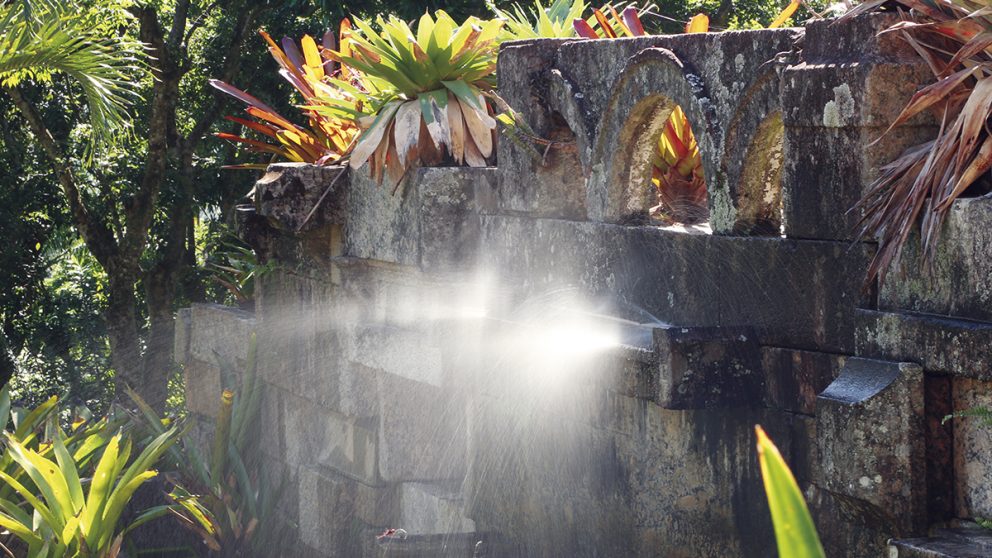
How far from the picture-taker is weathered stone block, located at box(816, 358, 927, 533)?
2652 mm

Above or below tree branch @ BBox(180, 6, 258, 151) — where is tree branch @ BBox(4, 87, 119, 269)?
below

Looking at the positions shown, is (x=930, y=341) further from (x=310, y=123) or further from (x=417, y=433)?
(x=310, y=123)

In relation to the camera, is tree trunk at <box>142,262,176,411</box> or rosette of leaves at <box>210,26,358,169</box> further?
tree trunk at <box>142,262,176,411</box>

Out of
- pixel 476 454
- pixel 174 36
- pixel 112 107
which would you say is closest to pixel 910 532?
pixel 476 454

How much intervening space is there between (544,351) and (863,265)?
A: 1.25 m

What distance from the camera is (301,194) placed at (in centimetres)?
531

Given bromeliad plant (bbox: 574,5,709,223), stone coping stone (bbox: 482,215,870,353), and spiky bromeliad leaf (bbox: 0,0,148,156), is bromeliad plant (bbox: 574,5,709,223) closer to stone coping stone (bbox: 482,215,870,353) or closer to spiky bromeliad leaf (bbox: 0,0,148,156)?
stone coping stone (bbox: 482,215,870,353)

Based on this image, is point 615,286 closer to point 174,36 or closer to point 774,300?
point 774,300

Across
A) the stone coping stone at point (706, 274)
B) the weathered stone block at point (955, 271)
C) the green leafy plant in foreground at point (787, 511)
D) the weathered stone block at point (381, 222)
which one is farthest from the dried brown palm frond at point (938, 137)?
the weathered stone block at point (381, 222)

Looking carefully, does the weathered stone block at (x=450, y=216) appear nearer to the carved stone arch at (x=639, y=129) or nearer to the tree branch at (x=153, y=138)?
the carved stone arch at (x=639, y=129)

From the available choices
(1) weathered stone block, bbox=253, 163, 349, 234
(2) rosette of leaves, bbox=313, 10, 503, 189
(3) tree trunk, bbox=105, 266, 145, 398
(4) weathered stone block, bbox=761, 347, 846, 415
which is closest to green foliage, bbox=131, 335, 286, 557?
(1) weathered stone block, bbox=253, 163, 349, 234

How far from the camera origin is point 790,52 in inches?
118

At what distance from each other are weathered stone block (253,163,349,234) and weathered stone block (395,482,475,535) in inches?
45.0

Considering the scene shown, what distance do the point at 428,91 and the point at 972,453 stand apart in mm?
2646
